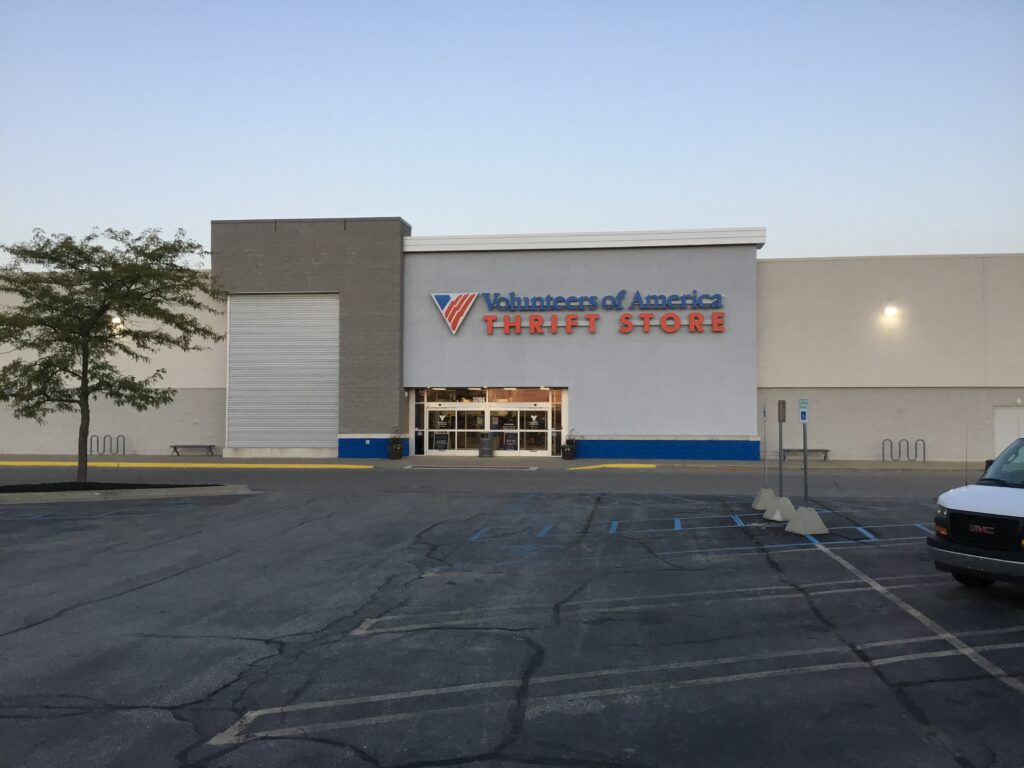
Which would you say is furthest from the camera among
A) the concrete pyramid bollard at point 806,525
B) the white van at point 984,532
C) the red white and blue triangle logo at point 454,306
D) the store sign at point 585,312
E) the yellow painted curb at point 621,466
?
the red white and blue triangle logo at point 454,306

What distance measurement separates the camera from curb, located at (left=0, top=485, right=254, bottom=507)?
18719mm

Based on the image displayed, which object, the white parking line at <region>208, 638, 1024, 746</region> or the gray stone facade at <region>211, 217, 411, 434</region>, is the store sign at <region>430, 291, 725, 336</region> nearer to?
the gray stone facade at <region>211, 217, 411, 434</region>

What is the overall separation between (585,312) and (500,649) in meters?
27.0

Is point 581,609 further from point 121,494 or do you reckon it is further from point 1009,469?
point 121,494

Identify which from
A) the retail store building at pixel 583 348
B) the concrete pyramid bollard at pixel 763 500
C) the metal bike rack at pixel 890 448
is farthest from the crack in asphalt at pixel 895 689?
the metal bike rack at pixel 890 448

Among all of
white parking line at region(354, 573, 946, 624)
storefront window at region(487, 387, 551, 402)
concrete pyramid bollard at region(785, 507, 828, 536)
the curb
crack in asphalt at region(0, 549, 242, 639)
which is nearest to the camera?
crack in asphalt at region(0, 549, 242, 639)

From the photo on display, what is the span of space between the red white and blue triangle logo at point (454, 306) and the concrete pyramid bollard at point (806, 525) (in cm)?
2168

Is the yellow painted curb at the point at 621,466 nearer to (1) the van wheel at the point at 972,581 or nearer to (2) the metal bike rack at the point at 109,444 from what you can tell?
(1) the van wheel at the point at 972,581

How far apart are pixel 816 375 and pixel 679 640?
2773 cm

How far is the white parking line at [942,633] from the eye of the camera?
622 centimetres

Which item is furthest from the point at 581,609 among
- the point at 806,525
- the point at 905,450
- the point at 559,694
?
the point at 905,450

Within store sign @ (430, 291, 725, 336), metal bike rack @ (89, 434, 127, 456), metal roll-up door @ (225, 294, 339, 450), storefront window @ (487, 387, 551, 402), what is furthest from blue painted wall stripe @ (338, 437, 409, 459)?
metal bike rack @ (89, 434, 127, 456)

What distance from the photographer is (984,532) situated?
8500 mm

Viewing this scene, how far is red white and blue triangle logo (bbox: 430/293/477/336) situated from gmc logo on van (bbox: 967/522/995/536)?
2643cm
